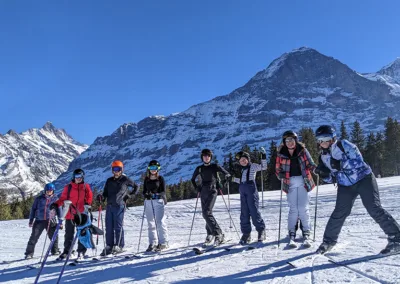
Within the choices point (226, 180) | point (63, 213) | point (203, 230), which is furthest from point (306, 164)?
point (203, 230)

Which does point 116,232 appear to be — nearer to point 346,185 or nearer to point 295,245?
point 295,245

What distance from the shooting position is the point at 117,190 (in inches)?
313

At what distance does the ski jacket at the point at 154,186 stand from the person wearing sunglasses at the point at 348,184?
397 centimetres

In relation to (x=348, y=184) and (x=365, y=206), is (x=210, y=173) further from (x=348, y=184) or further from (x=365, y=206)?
(x=365, y=206)

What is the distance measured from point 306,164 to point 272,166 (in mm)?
40864

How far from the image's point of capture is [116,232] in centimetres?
787

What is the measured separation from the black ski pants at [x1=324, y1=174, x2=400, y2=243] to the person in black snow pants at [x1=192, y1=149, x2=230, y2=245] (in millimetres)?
2875

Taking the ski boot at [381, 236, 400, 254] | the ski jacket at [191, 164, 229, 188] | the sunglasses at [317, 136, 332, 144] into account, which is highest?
the sunglasses at [317, 136, 332, 144]

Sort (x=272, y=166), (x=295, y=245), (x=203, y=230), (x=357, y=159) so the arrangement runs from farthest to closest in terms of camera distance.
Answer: (x=272, y=166), (x=203, y=230), (x=295, y=245), (x=357, y=159)

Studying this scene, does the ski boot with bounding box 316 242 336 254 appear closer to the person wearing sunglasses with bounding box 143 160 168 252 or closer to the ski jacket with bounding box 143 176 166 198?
the person wearing sunglasses with bounding box 143 160 168 252

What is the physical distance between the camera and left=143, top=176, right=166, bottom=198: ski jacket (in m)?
7.95

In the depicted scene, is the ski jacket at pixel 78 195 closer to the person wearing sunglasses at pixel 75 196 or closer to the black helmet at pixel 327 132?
the person wearing sunglasses at pixel 75 196

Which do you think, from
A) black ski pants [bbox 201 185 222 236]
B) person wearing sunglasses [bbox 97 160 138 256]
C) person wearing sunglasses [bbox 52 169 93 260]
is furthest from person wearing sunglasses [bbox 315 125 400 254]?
person wearing sunglasses [bbox 52 169 93 260]

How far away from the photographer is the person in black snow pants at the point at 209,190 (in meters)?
7.68
